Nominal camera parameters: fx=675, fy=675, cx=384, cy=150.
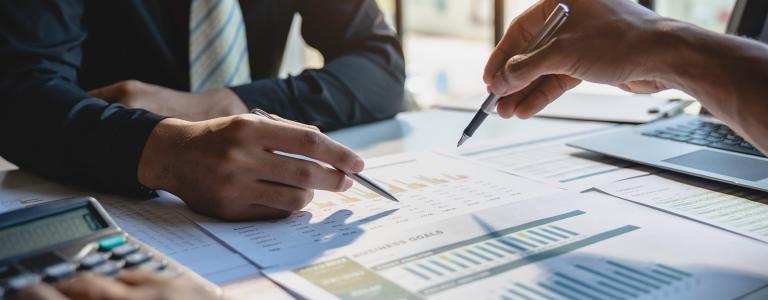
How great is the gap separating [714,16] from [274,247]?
165 centimetres

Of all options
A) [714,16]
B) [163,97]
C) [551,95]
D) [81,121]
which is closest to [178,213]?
[81,121]

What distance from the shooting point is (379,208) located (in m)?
0.68

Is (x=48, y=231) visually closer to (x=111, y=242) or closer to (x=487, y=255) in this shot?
(x=111, y=242)

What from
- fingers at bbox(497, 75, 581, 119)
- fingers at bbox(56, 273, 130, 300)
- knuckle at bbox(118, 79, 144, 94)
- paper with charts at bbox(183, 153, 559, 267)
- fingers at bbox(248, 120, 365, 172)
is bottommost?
paper with charts at bbox(183, 153, 559, 267)

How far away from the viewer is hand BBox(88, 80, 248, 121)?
0.95 m

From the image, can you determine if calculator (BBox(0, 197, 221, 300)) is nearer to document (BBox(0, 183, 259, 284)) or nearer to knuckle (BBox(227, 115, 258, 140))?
document (BBox(0, 183, 259, 284))

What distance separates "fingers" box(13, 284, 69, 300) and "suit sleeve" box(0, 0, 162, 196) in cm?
30

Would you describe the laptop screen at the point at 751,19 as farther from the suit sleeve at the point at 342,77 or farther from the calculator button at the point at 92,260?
the calculator button at the point at 92,260

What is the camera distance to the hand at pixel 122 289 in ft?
1.37

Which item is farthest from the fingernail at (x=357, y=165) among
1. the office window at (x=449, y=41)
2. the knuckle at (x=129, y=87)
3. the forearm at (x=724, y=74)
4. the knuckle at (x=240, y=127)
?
the office window at (x=449, y=41)

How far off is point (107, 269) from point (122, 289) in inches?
1.6

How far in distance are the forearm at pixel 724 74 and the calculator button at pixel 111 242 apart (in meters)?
0.52

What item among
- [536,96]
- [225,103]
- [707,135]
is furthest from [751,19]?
[225,103]

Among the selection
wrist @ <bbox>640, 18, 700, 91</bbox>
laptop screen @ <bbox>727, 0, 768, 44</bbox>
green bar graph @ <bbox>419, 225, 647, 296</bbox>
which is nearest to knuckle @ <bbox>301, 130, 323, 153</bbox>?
Answer: green bar graph @ <bbox>419, 225, 647, 296</bbox>
